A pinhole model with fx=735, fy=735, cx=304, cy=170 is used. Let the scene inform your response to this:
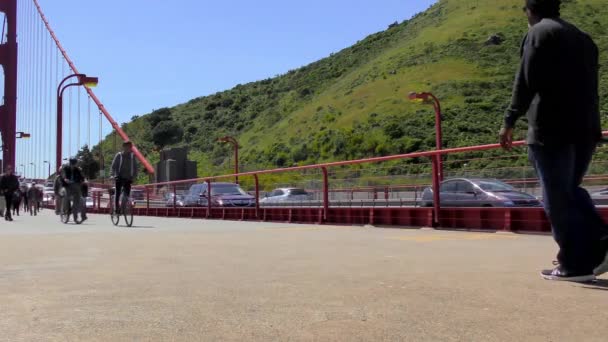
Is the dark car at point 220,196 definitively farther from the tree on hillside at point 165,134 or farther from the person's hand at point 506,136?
the tree on hillside at point 165,134

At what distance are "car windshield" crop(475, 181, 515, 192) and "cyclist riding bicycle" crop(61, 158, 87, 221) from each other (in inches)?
359

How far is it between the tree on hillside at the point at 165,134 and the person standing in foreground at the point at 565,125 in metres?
108

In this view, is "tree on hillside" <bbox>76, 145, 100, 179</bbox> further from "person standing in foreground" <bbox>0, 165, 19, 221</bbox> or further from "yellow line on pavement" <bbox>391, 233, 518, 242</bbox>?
"yellow line on pavement" <bbox>391, 233, 518, 242</bbox>

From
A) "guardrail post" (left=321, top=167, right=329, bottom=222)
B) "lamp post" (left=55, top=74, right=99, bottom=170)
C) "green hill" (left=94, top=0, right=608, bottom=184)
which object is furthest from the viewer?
"green hill" (left=94, top=0, right=608, bottom=184)

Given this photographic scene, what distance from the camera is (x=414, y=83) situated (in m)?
74.1

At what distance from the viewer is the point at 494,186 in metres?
11.1

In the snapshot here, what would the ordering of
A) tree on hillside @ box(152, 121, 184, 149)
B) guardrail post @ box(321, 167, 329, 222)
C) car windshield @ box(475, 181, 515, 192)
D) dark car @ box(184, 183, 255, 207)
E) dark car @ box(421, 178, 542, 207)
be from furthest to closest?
tree on hillside @ box(152, 121, 184, 149) → dark car @ box(184, 183, 255, 207) → guardrail post @ box(321, 167, 329, 222) → car windshield @ box(475, 181, 515, 192) → dark car @ box(421, 178, 542, 207)

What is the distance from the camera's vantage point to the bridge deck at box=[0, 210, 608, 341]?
128 inches

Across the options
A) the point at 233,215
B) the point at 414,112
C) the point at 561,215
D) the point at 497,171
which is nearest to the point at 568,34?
the point at 561,215

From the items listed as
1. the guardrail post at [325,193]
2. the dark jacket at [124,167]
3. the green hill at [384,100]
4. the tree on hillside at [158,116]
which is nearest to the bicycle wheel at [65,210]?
the dark jacket at [124,167]

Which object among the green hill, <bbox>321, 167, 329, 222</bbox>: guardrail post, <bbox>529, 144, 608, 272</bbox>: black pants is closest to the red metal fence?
<bbox>321, 167, 329, 222</bbox>: guardrail post

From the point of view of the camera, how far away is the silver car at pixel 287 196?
569 inches

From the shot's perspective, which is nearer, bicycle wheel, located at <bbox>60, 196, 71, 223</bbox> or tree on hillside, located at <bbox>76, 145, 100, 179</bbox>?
bicycle wheel, located at <bbox>60, 196, 71, 223</bbox>

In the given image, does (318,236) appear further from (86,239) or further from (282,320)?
(282,320)
